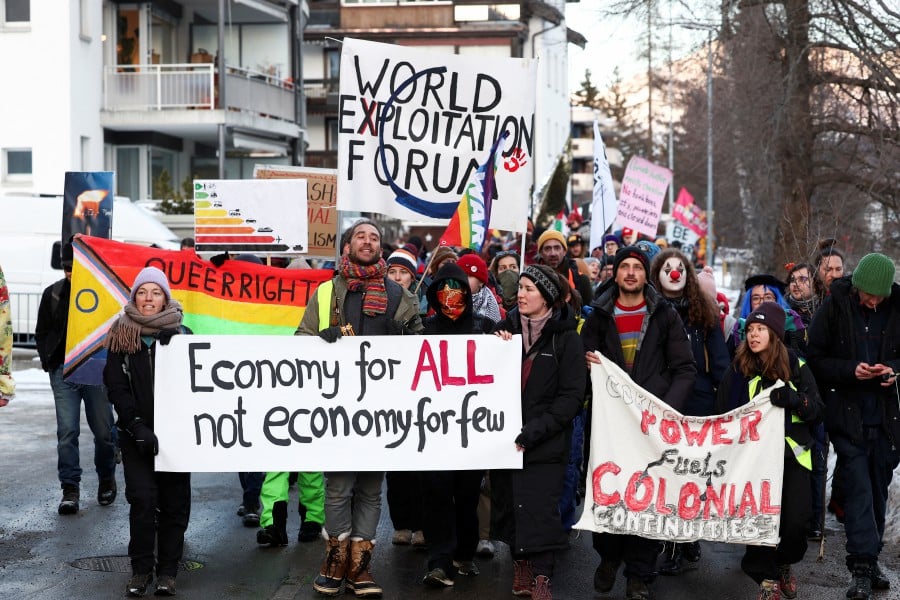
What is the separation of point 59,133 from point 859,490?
74.6 ft

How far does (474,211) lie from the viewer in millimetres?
9312

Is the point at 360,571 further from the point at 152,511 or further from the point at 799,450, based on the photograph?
the point at 799,450

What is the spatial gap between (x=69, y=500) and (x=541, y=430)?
4.17 metres

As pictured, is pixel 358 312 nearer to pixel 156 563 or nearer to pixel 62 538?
pixel 156 563

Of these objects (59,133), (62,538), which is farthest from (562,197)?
(62,538)

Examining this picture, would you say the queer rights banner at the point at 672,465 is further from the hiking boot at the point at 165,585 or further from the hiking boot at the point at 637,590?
the hiking boot at the point at 165,585

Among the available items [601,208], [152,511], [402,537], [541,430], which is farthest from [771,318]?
[601,208]

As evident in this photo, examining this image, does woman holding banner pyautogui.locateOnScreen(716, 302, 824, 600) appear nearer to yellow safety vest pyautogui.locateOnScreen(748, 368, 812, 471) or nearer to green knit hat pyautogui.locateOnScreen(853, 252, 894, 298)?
yellow safety vest pyautogui.locateOnScreen(748, 368, 812, 471)

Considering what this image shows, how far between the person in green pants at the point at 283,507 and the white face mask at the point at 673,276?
102 inches

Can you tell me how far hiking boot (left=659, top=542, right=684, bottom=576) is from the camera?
789 centimetres

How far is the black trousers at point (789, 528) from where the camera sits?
23.1 feet

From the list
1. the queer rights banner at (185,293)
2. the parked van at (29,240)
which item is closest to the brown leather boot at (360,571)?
the queer rights banner at (185,293)

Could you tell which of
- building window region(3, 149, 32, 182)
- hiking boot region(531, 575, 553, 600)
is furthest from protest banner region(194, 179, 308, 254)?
building window region(3, 149, 32, 182)

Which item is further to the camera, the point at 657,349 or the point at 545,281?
the point at 657,349
